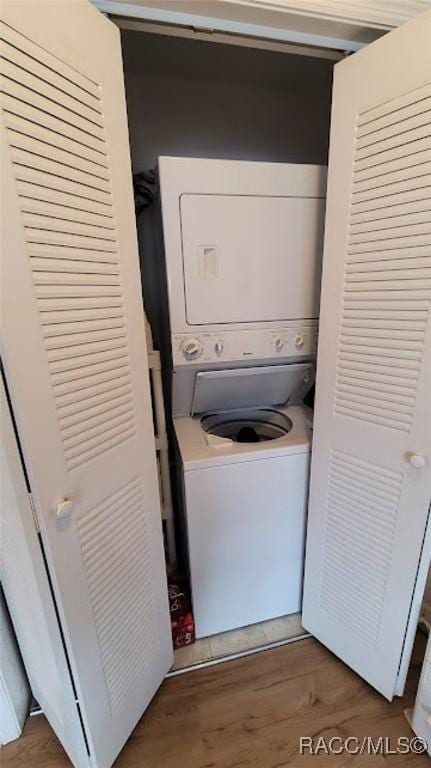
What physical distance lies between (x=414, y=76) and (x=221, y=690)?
2.25 m

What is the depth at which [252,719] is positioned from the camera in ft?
4.68

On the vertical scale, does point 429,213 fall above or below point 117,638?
above

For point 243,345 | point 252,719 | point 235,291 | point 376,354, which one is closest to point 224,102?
point 235,291

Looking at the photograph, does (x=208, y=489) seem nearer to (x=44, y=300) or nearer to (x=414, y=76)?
(x=44, y=300)

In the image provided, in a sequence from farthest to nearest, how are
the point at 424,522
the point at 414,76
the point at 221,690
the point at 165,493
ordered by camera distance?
the point at 165,493 < the point at 221,690 < the point at 424,522 < the point at 414,76

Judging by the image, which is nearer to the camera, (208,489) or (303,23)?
(303,23)

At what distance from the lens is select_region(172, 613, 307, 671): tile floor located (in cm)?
166

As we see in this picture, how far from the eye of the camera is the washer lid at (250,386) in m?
1.60

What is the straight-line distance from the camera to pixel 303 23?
3.45 ft

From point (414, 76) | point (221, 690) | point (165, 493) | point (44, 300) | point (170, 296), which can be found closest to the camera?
point (44, 300)

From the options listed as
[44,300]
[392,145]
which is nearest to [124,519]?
[44,300]

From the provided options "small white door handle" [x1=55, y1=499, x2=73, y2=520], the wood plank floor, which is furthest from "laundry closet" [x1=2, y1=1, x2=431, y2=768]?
the wood plank floor

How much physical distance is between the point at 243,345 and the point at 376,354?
0.53m

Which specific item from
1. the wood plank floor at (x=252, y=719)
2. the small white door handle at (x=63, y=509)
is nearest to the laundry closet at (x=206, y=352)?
the small white door handle at (x=63, y=509)
